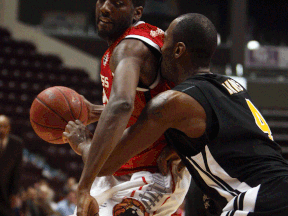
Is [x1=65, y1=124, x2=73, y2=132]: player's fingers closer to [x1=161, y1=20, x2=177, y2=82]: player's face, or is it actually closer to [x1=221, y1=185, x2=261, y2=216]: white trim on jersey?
[x1=161, y1=20, x2=177, y2=82]: player's face

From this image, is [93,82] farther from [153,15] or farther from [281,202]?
[281,202]

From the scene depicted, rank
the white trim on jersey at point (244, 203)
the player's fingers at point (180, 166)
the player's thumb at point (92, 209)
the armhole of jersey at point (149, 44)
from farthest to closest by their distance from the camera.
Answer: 1. the player's fingers at point (180, 166)
2. the armhole of jersey at point (149, 44)
3. the player's thumb at point (92, 209)
4. the white trim on jersey at point (244, 203)

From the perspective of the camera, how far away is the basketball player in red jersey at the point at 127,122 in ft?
6.78

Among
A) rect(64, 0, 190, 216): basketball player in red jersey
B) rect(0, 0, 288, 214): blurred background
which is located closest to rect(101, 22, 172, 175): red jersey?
rect(64, 0, 190, 216): basketball player in red jersey

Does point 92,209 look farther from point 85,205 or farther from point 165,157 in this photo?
point 165,157

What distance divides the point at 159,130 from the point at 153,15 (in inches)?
481

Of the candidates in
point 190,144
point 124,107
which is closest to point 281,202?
point 190,144

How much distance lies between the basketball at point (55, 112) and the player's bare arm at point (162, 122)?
525mm

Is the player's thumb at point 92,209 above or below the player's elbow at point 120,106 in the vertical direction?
below

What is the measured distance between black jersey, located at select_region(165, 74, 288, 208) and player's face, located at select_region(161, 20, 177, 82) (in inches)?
7.9

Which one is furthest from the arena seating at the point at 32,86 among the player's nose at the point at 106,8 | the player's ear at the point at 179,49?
the player's ear at the point at 179,49

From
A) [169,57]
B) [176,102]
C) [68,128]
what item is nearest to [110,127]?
[176,102]

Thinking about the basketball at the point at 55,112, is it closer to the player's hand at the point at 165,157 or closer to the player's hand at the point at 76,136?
the player's hand at the point at 76,136

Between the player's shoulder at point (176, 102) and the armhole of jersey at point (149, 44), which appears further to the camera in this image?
the armhole of jersey at point (149, 44)
